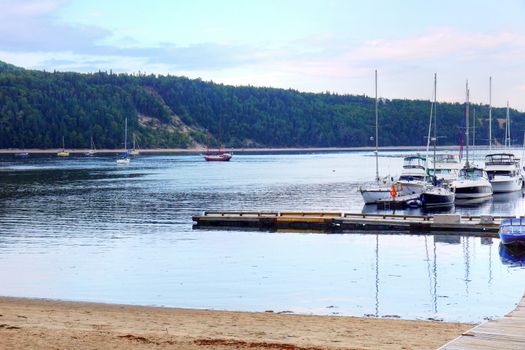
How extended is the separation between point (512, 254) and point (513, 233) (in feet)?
3.81

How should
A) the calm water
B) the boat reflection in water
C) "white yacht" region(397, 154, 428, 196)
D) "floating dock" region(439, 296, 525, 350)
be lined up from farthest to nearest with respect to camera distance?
"white yacht" region(397, 154, 428, 196) < the boat reflection in water < the calm water < "floating dock" region(439, 296, 525, 350)

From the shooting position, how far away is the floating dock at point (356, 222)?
4362cm

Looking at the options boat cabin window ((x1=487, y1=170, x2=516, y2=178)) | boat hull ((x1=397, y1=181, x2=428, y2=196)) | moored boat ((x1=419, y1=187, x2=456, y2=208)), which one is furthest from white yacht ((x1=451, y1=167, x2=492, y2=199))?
boat cabin window ((x1=487, y1=170, x2=516, y2=178))

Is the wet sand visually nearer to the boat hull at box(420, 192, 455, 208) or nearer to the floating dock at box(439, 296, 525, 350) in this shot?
the floating dock at box(439, 296, 525, 350)

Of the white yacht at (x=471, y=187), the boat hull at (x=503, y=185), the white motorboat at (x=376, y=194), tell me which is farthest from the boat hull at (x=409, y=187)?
the boat hull at (x=503, y=185)

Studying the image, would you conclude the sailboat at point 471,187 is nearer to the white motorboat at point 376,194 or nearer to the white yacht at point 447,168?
the white yacht at point 447,168

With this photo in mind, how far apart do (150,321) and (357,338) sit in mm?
6099

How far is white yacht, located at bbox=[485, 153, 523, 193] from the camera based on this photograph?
3150 inches

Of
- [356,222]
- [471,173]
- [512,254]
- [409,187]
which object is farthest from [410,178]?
[512,254]

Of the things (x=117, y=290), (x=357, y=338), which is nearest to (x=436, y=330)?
(x=357, y=338)

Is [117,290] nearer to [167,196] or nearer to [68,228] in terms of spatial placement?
[68,228]

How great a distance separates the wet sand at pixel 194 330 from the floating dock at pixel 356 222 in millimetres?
22663

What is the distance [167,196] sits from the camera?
7950 centimetres

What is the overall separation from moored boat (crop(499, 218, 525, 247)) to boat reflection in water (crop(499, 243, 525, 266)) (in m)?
0.19
